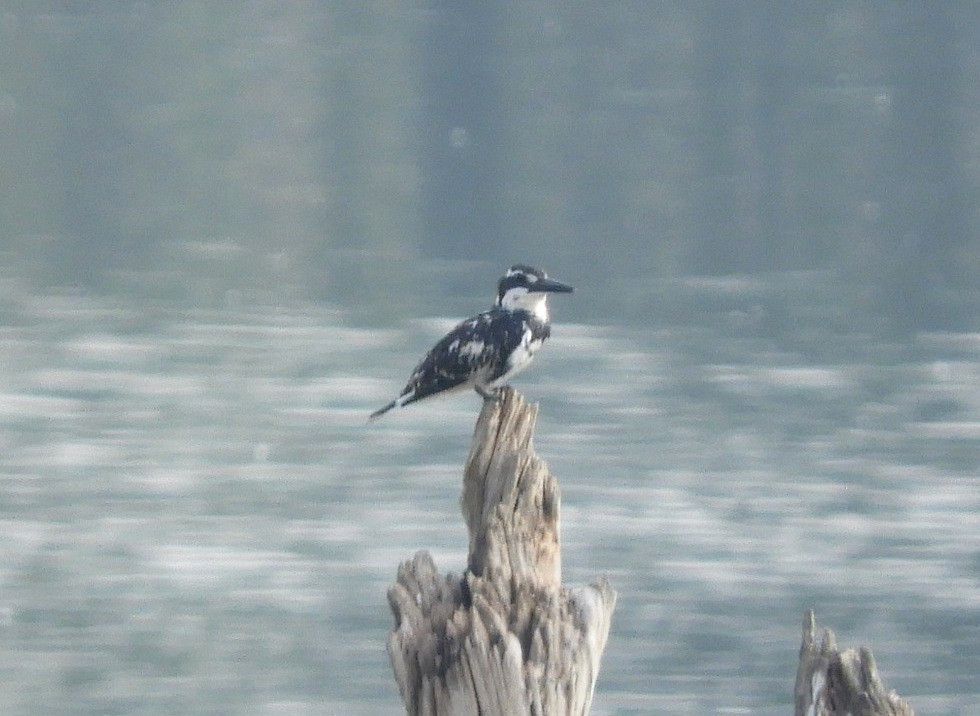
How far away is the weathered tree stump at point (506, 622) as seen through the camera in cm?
429

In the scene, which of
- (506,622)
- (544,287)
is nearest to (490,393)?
(544,287)

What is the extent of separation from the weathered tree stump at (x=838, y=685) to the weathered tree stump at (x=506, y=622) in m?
0.49

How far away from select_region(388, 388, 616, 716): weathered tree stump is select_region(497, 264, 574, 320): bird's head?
5.39 ft

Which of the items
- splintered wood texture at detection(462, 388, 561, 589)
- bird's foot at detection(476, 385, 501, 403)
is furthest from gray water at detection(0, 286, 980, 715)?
splintered wood texture at detection(462, 388, 561, 589)

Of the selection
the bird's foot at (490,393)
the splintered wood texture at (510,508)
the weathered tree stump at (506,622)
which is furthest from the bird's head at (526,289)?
the weathered tree stump at (506,622)

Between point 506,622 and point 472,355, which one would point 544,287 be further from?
point 506,622

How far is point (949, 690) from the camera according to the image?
1030 centimetres

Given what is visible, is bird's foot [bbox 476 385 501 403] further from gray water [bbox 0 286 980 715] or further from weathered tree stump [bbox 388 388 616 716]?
gray water [bbox 0 286 980 715]

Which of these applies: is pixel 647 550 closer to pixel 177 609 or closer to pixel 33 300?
pixel 177 609

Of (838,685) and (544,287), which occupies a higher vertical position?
(544,287)

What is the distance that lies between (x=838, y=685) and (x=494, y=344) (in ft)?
7.74

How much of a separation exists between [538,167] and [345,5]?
10761 mm

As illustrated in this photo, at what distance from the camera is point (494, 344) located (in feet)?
20.2

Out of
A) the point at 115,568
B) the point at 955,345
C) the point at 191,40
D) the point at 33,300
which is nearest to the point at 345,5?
the point at 191,40
